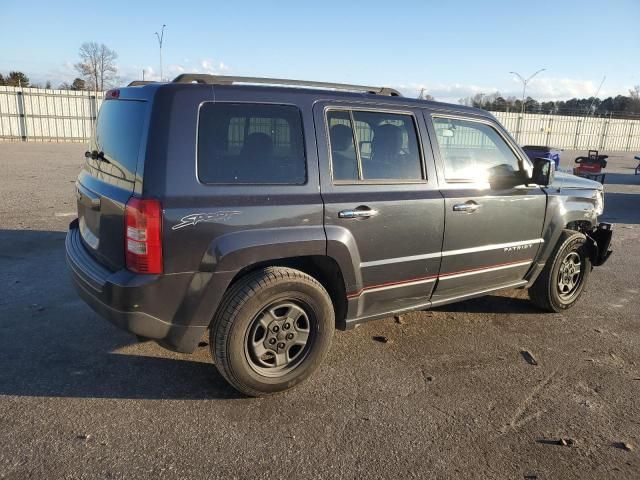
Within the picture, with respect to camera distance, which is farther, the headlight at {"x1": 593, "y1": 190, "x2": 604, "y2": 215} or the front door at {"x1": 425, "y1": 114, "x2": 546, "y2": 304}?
the headlight at {"x1": 593, "y1": 190, "x2": 604, "y2": 215}

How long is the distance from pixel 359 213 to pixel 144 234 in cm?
140

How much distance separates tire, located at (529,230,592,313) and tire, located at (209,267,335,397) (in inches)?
99.8

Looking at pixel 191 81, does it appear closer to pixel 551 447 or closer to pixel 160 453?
pixel 160 453

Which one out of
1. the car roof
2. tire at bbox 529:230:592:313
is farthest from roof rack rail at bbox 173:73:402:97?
tire at bbox 529:230:592:313

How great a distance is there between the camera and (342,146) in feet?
11.3

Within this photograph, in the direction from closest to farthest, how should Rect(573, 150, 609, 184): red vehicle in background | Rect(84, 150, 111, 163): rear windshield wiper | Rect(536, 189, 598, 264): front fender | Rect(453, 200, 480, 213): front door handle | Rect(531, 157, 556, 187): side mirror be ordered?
Rect(84, 150, 111, 163): rear windshield wiper, Rect(453, 200, 480, 213): front door handle, Rect(531, 157, 556, 187): side mirror, Rect(536, 189, 598, 264): front fender, Rect(573, 150, 609, 184): red vehicle in background

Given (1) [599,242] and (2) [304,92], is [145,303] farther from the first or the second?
(1) [599,242]

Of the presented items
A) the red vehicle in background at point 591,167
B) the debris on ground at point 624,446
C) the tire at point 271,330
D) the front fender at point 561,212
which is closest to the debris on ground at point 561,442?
the debris on ground at point 624,446

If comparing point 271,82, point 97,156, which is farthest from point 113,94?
point 271,82

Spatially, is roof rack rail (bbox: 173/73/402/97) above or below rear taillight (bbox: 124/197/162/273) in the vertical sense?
above

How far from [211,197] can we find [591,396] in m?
2.92

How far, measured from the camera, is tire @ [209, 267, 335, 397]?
3072 millimetres

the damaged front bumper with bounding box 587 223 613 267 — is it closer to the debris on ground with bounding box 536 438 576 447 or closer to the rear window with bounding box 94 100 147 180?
the debris on ground with bounding box 536 438 576 447

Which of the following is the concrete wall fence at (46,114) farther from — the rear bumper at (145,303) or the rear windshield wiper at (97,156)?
the rear bumper at (145,303)
